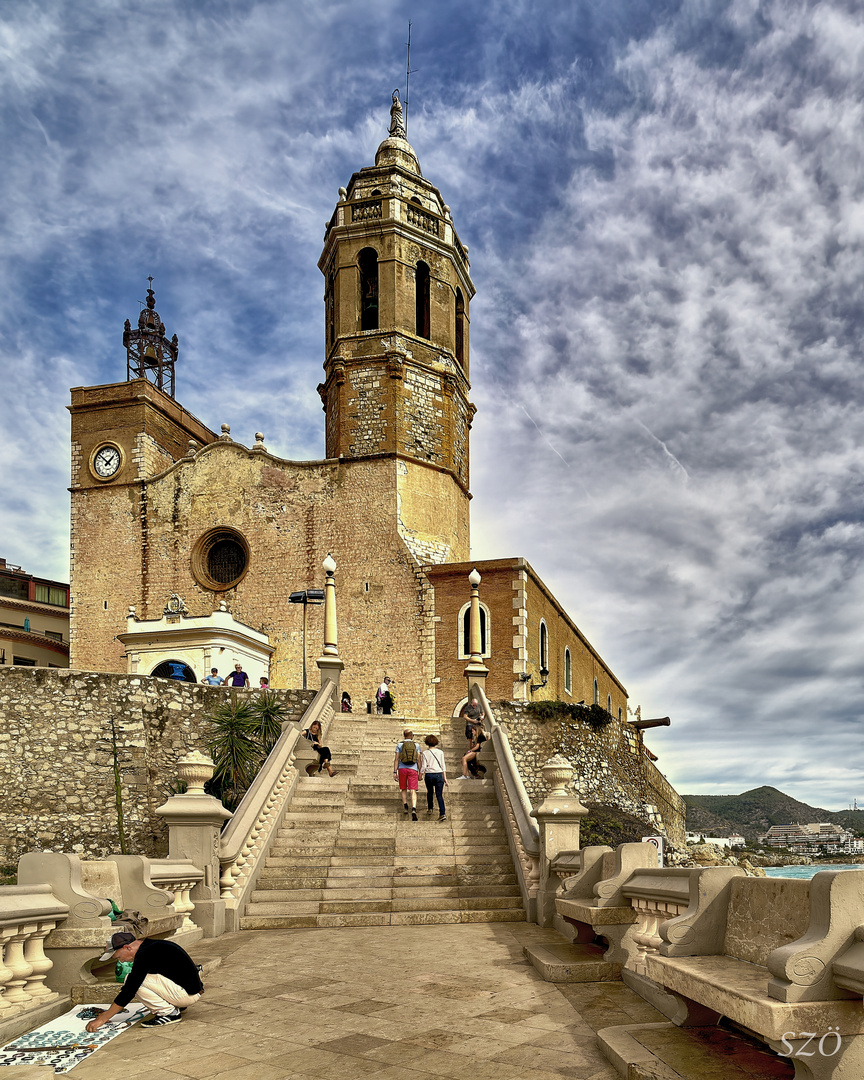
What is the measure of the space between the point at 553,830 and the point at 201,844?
3926 mm

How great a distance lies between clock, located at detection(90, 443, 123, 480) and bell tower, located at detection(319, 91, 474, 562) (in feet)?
24.6

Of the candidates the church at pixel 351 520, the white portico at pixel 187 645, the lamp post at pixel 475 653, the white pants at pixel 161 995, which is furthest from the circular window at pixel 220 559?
the white pants at pixel 161 995

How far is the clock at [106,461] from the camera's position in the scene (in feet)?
99.6

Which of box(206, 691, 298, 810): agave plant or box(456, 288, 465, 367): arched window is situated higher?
box(456, 288, 465, 367): arched window

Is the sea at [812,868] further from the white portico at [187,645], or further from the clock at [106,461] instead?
the clock at [106,461]

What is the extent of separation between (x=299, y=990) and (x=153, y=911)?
5.64ft

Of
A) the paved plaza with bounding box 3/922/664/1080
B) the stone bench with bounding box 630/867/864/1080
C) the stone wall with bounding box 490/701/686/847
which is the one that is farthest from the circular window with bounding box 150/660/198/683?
the stone bench with bounding box 630/867/864/1080

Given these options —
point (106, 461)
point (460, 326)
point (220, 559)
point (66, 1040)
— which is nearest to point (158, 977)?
point (66, 1040)

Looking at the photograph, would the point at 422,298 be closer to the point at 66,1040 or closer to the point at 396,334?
the point at 396,334

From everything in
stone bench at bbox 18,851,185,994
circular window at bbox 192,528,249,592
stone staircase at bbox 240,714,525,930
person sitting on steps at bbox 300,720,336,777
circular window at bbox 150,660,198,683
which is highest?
circular window at bbox 192,528,249,592

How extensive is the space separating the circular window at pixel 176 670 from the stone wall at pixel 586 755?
8614 mm

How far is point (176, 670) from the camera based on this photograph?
24.7 m

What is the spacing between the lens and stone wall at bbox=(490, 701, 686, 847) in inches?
919

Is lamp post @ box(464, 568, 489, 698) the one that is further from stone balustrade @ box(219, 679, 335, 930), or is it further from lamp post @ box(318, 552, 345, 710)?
stone balustrade @ box(219, 679, 335, 930)
